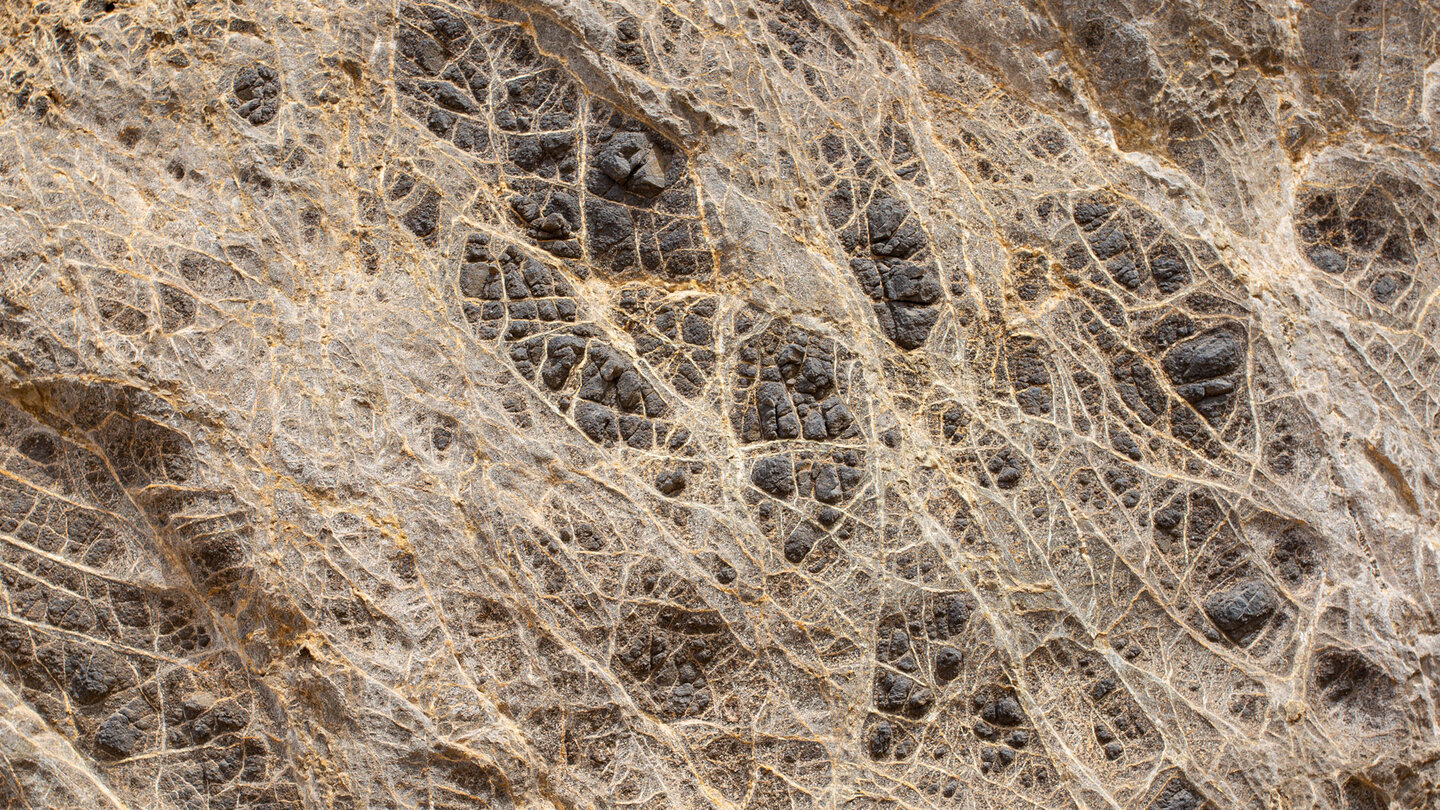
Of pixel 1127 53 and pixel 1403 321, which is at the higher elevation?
pixel 1127 53

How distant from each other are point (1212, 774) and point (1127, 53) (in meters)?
2.30

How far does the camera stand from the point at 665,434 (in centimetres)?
308

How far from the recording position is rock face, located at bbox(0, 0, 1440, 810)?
2.97 metres

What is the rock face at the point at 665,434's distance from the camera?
9.76 ft

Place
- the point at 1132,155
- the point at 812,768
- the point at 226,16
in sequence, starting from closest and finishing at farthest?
1. the point at 812,768
2. the point at 226,16
3. the point at 1132,155

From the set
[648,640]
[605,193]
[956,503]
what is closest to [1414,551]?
[956,503]

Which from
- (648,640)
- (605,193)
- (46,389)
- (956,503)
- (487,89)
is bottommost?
(648,640)

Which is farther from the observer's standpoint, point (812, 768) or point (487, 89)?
point (487, 89)

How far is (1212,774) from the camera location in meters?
3.04

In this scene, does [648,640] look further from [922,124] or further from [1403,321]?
[1403,321]

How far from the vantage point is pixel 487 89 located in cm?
322

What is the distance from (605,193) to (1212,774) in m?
2.52

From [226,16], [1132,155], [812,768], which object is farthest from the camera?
[1132,155]

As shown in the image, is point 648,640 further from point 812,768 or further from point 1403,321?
point 1403,321
